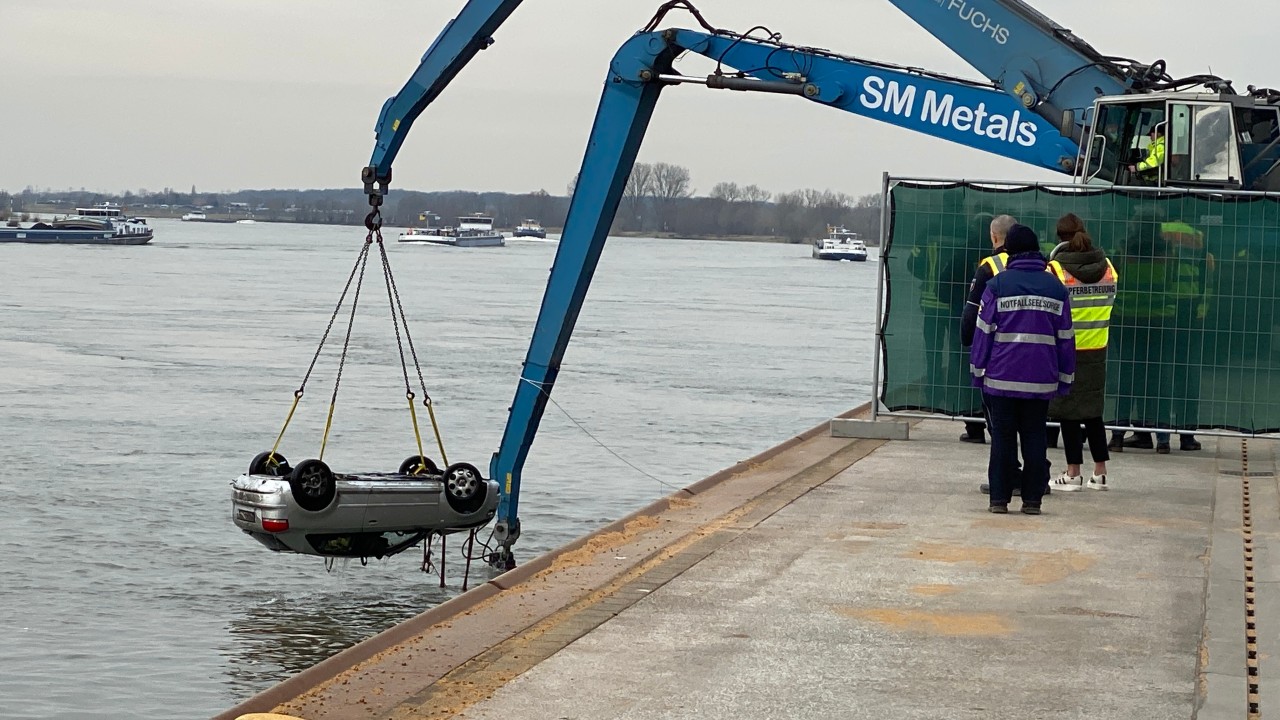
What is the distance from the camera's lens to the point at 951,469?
43.1 ft

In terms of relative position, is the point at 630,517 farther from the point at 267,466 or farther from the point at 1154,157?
the point at 1154,157

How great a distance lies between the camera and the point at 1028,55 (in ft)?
45.3

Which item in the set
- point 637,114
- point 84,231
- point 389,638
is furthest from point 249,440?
point 84,231

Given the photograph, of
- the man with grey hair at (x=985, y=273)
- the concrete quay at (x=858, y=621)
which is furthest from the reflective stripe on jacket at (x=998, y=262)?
the concrete quay at (x=858, y=621)

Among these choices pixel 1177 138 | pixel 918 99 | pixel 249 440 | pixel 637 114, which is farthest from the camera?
pixel 249 440

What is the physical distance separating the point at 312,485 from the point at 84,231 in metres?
118

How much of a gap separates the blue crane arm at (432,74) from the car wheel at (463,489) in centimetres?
201

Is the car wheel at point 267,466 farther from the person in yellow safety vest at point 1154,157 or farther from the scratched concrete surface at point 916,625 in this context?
the person in yellow safety vest at point 1154,157

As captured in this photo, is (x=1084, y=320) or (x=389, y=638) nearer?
(x=389, y=638)

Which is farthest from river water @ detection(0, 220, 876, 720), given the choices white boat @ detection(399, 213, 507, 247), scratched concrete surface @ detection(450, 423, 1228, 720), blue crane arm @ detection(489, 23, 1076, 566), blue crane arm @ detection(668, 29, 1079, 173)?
white boat @ detection(399, 213, 507, 247)

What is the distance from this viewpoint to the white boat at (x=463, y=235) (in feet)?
541

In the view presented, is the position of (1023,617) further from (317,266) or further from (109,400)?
(317,266)

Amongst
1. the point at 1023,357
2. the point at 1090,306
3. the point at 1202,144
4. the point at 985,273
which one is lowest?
the point at 1023,357

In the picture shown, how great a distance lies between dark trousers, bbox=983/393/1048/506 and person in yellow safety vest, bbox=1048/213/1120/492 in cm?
92
